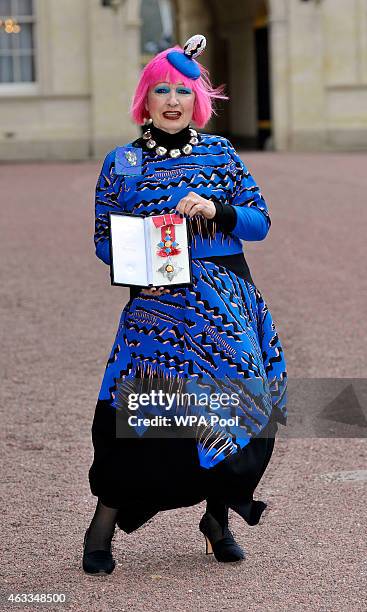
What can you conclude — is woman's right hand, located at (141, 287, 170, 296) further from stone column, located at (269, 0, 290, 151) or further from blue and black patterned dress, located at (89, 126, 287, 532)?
stone column, located at (269, 0, 290, 151)

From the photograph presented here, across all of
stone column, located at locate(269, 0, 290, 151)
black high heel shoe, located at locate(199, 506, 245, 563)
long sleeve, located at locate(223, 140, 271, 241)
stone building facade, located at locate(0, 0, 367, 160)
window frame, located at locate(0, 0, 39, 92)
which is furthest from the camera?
window frame, located at locate(0, 0, 39, 92)

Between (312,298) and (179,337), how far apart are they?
561 cm

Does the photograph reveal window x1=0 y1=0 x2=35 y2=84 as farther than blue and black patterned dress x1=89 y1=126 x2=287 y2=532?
Yes

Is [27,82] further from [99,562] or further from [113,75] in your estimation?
[99,562]

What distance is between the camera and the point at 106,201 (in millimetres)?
4148

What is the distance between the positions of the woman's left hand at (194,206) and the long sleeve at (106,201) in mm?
295

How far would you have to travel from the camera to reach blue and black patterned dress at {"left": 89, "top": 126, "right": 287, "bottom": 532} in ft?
13.0

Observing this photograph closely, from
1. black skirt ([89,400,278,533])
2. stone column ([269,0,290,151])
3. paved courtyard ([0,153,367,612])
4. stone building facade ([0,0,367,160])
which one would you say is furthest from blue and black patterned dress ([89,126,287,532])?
stone column ([269,0,290,151])

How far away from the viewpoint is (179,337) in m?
4.01

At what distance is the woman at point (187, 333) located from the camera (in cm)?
395

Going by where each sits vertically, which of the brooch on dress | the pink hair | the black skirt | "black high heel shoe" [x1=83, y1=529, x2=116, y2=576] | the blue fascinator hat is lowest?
"black high heel shoe" [x1=83, y1=529, x2=116, y2=576]

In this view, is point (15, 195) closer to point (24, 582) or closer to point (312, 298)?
point (312, 298)

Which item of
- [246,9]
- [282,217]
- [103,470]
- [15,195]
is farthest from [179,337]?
[246,9]

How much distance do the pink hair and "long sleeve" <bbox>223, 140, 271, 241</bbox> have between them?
0.46ft
